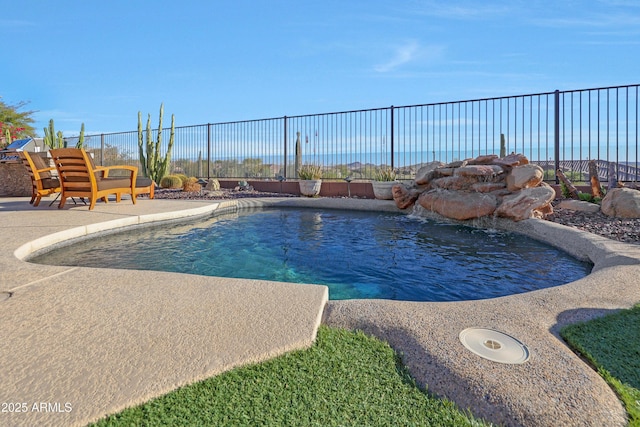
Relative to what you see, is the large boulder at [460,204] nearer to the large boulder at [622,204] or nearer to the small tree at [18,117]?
the large boulder at [622,204]

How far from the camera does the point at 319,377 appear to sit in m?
1.41

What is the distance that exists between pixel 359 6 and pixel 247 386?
6.90 meters

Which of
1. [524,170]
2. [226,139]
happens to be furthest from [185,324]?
[226,139]

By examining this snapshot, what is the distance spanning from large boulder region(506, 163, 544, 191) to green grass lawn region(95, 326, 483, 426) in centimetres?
563

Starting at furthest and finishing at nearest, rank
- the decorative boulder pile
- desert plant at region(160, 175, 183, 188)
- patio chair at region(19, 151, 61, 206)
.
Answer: desert plant at region(160, 175, 183, 188)
patio chair at region(19, 151, 61, 206)
the decorative boulder pile

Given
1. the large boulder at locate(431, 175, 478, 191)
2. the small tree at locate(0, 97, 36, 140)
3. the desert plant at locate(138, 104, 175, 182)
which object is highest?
the small tree at locate(0, 97, 36, 140)

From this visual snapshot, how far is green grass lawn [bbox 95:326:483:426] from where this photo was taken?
1185mm

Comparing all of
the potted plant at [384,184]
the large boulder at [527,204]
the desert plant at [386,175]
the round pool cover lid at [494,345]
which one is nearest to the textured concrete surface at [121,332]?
the round pool cover lid at [494,345]

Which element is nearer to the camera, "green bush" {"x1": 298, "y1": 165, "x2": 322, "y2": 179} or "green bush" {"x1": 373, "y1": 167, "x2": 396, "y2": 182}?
"green bush" {"x1": 373, "y1": 167, "x2": 396, "y2": 182}

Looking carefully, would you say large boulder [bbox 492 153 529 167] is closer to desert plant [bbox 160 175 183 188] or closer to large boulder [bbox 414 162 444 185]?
large boulder [bbox 414 162 444 185]

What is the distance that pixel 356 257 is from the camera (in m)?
4.04

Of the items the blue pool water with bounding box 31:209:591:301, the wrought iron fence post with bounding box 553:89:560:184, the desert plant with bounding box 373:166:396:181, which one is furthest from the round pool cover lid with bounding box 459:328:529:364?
the wrought iron fence post with bounding box 553:89:560:184

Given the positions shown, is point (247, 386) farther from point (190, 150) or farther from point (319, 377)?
point (190, 150)

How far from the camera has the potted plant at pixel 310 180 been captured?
9672mm
